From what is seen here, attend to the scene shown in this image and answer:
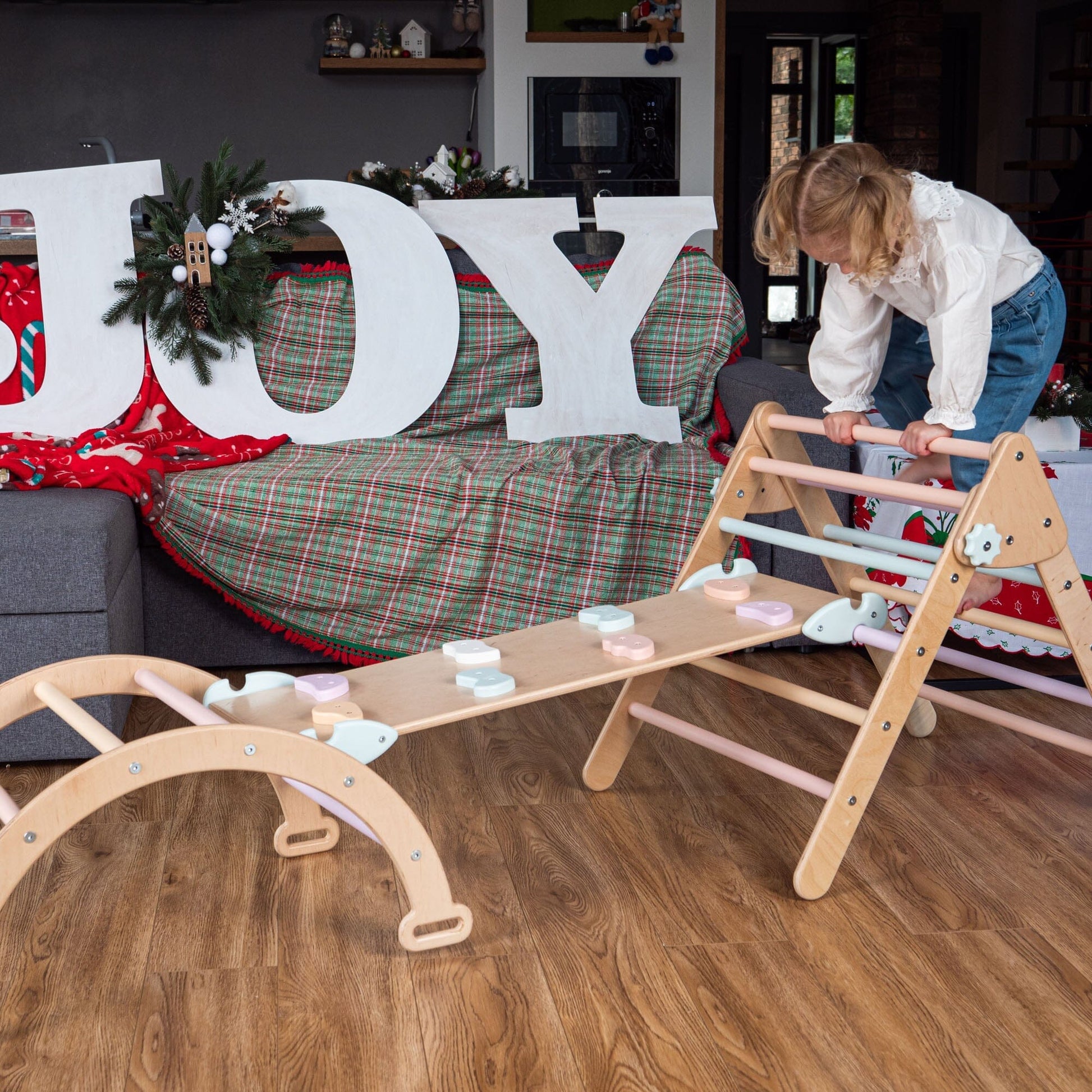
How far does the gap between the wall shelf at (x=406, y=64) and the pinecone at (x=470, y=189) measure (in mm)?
2330

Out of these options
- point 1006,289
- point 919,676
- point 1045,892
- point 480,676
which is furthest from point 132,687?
point 1006,289

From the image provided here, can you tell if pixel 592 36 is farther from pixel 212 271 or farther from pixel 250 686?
pixel 250 686

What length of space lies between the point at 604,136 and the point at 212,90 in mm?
1972

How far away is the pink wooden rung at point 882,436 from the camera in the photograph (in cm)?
159

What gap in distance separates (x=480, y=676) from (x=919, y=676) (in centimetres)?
58

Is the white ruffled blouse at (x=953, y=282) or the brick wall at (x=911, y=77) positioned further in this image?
the brick wall at (x=911, y=77)

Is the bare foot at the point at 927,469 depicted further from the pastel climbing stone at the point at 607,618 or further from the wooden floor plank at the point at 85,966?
the wooden floor plank at the point at 85,966

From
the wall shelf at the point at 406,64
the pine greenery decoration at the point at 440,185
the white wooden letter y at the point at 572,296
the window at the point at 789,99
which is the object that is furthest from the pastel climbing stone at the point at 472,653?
the window at the point at 789,99

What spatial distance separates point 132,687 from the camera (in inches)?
61.3

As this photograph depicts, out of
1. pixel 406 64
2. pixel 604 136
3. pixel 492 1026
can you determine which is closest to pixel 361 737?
pixel 492 1026

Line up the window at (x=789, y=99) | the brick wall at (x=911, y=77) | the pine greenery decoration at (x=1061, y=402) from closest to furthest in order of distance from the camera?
the pine greenery decoration at (x=1061, y=402), the brick wall at (x=911, y=77), the window at (x=789, y=99)

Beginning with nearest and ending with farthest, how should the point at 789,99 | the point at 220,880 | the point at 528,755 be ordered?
the point at 220,880 < the point at 528,755 < the point at 789,99

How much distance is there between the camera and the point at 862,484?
167cm

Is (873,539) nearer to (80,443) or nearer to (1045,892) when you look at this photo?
(1045,892)
